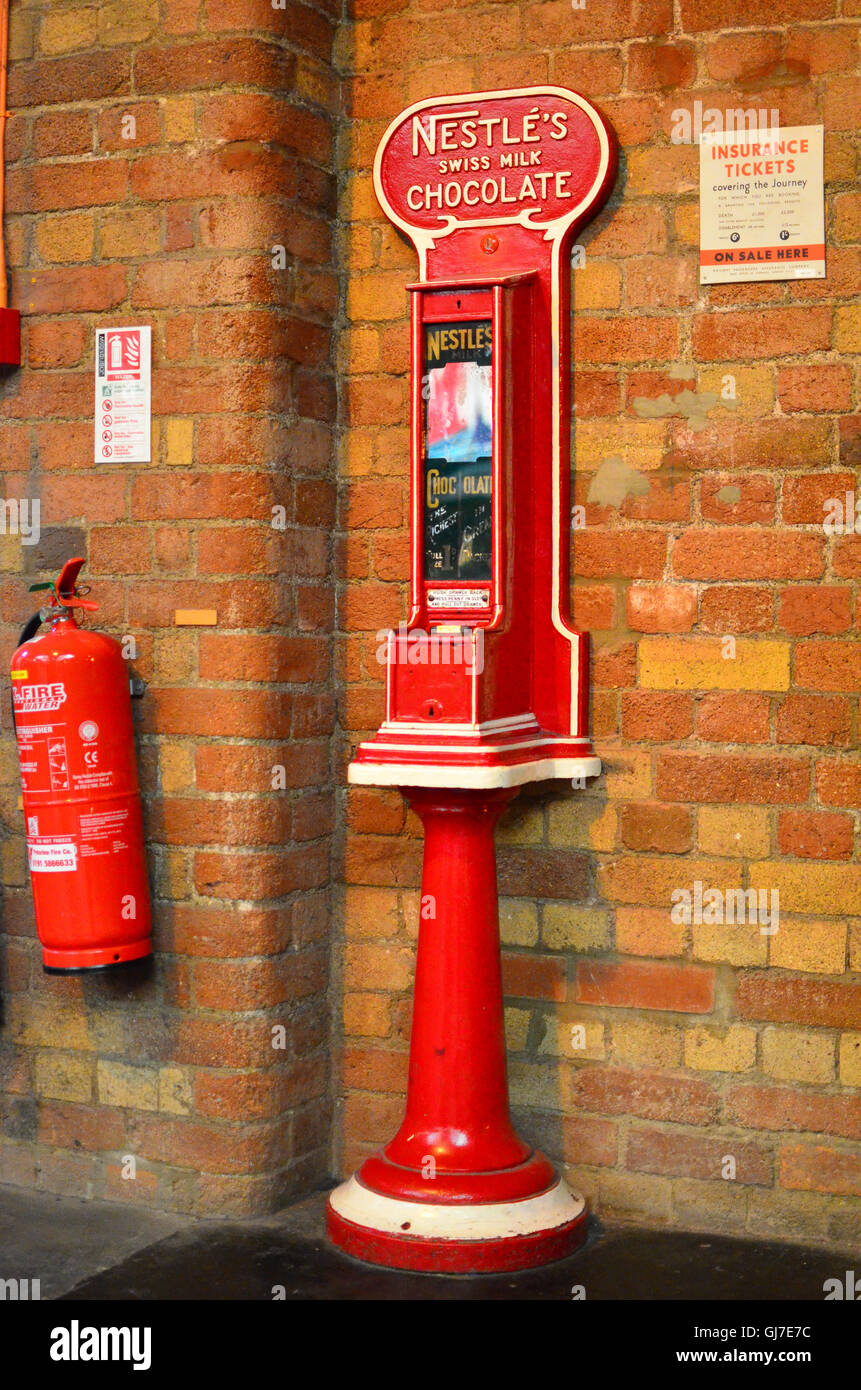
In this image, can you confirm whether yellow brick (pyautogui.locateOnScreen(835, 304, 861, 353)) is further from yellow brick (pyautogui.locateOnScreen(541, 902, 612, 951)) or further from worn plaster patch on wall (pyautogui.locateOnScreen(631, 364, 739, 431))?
yellow brick (pyautogui.locateOnScreen(541, 902, 612, 951))

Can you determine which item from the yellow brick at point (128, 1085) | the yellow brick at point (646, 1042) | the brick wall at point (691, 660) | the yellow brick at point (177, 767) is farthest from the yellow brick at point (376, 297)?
the yellow brick at point (128, 1085)

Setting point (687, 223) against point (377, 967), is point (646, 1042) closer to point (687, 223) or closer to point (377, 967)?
point (377, 967)

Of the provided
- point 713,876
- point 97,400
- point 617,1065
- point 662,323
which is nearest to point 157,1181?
point 617,1065

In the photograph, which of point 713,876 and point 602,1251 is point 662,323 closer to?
point 713,876

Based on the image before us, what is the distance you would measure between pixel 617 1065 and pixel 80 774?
1287mm

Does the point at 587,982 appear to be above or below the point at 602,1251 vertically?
above

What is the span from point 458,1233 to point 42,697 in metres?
1.35

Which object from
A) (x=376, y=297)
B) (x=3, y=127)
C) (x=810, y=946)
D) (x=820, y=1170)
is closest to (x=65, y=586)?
(x=376, y=297)

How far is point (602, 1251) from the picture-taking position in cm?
305

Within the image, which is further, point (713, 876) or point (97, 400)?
point (97, 400)

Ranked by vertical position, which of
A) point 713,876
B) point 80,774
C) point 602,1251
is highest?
point 80,774

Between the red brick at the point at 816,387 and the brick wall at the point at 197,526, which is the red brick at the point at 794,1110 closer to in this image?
the brick wall at the point at 197,526

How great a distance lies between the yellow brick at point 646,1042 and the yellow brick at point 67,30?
2.45 metres

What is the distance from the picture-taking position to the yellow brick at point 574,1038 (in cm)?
325
